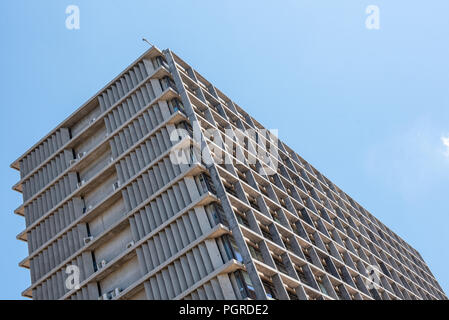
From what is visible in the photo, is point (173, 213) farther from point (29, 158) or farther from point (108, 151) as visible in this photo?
point (29, 158)

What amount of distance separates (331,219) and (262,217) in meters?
17.5

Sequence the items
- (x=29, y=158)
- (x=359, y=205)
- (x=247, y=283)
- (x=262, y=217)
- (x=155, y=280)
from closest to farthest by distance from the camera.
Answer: (x=247, y=283) → (x=155, y=280) → (x=262, y=217) → (x=29, y=158) → (x=359, y=205)

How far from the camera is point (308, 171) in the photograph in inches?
2084

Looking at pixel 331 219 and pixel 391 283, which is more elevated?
pixel 331 219

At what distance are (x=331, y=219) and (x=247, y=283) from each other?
2346 centimetres

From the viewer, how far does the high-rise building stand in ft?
92.9

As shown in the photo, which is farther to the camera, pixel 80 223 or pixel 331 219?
pixel 331 219

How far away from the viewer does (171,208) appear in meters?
30.3

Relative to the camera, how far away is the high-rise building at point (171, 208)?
28.3 m

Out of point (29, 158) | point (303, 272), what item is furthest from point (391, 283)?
point (29, 158)

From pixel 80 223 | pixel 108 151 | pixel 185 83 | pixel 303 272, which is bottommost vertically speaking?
pixel 303 272

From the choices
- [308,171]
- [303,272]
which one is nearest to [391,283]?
[308,171]

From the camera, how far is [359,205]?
62062mm

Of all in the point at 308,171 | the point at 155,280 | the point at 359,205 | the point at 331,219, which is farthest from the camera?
the point at 359,205
